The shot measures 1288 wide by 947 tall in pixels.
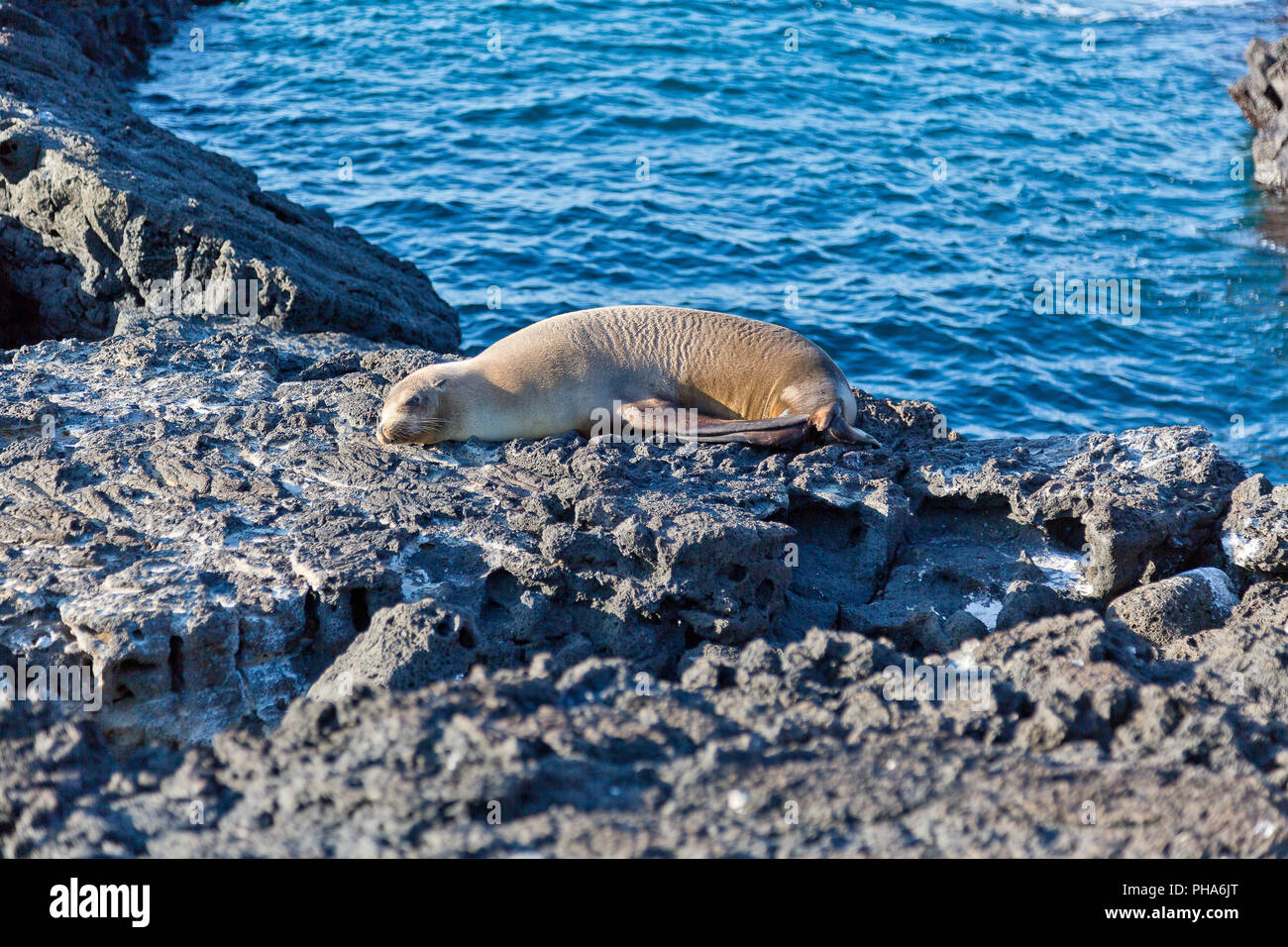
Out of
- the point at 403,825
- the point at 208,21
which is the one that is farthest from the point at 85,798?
the point at 208,21

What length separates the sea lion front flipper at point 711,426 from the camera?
6.13m

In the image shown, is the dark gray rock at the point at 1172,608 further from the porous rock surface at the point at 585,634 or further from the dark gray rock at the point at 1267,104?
the dark gray rock at the point at 1267,104

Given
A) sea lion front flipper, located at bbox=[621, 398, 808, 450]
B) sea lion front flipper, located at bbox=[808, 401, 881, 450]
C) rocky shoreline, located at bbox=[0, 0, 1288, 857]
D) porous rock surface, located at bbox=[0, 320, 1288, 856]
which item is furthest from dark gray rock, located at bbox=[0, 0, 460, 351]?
sea lion front flipper, located at bbox=[808, 401, 881, 450]

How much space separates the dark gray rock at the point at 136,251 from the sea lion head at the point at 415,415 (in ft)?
7.95

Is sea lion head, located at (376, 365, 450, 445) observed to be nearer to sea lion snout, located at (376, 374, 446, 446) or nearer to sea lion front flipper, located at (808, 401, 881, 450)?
sea lion snout, located at (376, 374, 446, 446)

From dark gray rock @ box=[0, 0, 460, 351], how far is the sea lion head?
2422 mm

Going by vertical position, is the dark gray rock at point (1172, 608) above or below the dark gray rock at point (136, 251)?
below

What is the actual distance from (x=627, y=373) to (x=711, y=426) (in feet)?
2.28

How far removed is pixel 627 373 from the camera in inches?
263

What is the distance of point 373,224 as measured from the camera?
1363cm

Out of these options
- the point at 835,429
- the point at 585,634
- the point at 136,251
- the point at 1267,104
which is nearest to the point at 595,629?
the point at 585,634

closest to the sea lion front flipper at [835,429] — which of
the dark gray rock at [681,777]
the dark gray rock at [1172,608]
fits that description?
the dark gray rock at [1172,608]
